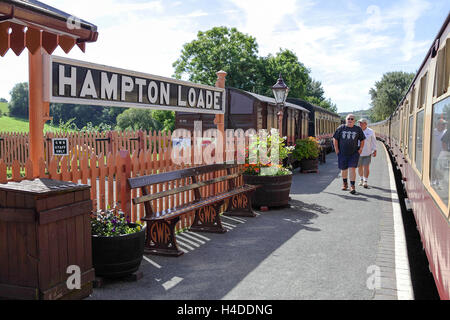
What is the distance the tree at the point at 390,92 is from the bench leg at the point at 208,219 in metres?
89.7

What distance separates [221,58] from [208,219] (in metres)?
A: 39.3

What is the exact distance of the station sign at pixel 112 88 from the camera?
4324mm

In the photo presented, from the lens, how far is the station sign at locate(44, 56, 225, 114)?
432cm

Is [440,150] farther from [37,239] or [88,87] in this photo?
[88,87]

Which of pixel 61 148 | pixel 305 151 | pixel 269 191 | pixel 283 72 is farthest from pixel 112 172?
pixel 283 72

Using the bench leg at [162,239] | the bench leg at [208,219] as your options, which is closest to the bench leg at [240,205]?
the bench leg at [208,219]

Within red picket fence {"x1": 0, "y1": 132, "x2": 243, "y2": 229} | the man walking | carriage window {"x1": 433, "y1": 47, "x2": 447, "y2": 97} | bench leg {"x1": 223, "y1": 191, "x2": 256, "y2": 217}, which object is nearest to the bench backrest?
red picket fence {"x1": 0, "y1": 132, "x2": 243, "y2": 229}

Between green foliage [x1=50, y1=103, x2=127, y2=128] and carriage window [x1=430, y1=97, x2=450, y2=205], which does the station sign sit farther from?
green foliage [x1=50, y1=103, x2=127, y2=128]

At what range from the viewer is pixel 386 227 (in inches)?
261

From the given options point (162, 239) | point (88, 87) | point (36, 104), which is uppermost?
point (88, 87)

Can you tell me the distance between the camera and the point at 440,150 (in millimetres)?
3545

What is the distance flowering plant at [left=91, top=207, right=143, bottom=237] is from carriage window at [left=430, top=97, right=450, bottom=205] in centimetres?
306

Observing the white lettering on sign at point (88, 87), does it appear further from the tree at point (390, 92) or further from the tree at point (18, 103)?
the tree at point (18, 103)
